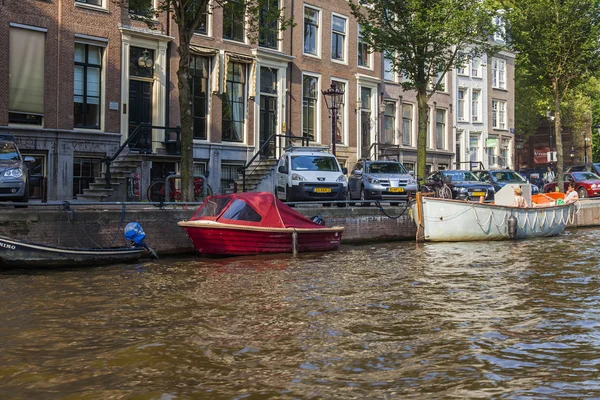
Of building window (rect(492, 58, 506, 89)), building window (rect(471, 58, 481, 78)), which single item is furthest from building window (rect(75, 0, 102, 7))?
building window (rect(492, 58, 506, 89))

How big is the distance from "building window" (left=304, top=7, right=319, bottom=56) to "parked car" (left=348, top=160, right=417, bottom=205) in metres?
9.37

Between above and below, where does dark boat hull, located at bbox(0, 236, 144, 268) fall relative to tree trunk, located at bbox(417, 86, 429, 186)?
below

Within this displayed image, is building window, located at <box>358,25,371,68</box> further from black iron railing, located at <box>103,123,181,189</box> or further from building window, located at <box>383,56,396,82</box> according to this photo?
black iron railing, located at <box>103,123,181,189</box>

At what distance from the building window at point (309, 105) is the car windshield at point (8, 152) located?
17338 mm

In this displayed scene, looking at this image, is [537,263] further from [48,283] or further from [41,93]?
[41,93]

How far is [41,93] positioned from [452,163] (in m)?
27.1

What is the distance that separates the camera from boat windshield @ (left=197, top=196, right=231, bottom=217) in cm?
1690

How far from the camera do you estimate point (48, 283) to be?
1211 cm

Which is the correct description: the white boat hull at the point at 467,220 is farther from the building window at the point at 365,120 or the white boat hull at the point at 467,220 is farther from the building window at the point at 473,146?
the building window at the point at 473,146

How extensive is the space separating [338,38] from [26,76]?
16801 mm

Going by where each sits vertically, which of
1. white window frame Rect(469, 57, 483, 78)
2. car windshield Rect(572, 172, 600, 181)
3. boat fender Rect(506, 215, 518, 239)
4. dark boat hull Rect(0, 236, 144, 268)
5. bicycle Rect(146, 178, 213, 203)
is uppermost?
white window frame Rect(469, 57, 483, 78)

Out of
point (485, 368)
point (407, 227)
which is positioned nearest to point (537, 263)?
point (407, 227)

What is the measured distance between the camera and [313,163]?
22750 millimetres

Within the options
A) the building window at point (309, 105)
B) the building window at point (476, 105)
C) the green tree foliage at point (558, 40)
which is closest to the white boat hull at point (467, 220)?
the green tree foliage at point (558, 40)
